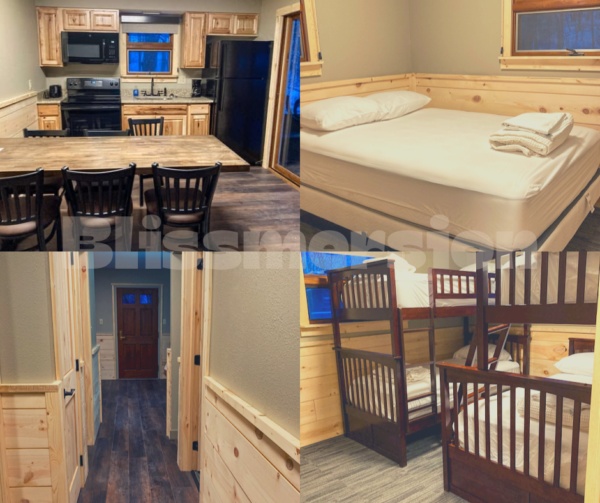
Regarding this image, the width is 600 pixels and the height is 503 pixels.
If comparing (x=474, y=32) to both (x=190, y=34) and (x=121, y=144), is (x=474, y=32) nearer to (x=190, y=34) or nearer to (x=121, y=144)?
(x=190, y=34)

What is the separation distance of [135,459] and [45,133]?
1828 millimetres

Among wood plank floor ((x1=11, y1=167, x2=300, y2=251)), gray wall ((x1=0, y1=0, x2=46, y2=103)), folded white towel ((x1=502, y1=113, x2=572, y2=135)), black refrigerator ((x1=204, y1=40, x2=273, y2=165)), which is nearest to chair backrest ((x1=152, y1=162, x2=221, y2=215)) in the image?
wood plank floor ((x1=11, y1=167, x2=300, y2=251))

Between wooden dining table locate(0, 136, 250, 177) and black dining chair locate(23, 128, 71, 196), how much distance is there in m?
0.03

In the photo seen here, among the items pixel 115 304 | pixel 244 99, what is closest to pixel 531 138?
pixel 115 304

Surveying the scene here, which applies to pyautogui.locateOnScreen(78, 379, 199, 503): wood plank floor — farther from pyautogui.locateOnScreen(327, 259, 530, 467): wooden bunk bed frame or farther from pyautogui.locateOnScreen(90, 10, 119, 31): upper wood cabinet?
pyautogui.locateOnScreen(90, 10, 119, 31): upper wood cabinet

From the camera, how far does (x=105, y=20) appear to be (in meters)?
2.11

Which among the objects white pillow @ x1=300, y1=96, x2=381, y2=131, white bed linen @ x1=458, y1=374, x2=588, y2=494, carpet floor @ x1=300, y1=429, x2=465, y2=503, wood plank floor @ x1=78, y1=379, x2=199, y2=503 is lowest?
wood plank floor @ x1=78, y1=379, x2=199, y2=503

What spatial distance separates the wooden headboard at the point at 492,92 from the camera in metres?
0.60

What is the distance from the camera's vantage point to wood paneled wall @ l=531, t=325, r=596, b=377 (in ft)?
2.96

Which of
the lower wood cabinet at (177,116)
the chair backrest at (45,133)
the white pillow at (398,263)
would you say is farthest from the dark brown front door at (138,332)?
the white pillow at (398,263)

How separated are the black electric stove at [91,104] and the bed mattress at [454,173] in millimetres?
1763

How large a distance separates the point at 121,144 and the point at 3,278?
1.15 metres

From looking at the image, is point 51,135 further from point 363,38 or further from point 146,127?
point 363,38

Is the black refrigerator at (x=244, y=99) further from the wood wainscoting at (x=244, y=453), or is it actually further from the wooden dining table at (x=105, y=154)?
the wood wainscoting at (x=244, y=453)
